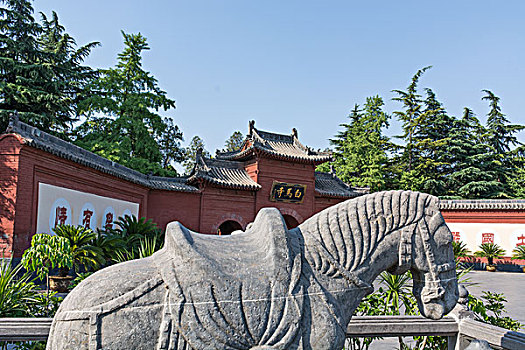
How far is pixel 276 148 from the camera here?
16875mm

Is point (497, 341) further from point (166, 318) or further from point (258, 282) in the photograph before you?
point (166, 318)

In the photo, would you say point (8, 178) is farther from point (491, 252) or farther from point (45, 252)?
point (491, 252)

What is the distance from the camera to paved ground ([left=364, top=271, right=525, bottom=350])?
535 cm

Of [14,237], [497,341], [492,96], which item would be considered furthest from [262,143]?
[492,96]

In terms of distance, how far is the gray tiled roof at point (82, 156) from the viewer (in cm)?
744

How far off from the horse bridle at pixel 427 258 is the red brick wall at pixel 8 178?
7487 mm

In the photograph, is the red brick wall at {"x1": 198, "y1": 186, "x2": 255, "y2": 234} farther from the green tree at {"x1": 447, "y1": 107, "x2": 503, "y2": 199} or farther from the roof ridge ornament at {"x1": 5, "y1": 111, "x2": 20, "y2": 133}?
the green tree at {"x1": 447, "y1": 107, "x2": 503, "y2": 199}

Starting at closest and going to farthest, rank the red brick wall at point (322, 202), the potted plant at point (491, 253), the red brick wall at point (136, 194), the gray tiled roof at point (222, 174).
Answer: the red brick wall at point (136, 194) < the gray tiled roof at point (222, 174) < the potted plant at point (491, 253) < the red brick wall at point (322, 202)

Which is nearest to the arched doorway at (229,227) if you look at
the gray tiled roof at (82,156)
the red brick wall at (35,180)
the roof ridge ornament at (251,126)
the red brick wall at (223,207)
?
the red brick wall at (223,207)

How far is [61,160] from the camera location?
27.9ft

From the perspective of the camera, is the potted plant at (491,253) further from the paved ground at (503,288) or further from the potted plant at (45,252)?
the potted plant at (45,252)

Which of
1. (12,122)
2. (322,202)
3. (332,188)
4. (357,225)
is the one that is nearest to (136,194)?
(12,122)

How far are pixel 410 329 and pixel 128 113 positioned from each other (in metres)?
16.8

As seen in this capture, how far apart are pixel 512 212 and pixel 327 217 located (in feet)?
59.6
